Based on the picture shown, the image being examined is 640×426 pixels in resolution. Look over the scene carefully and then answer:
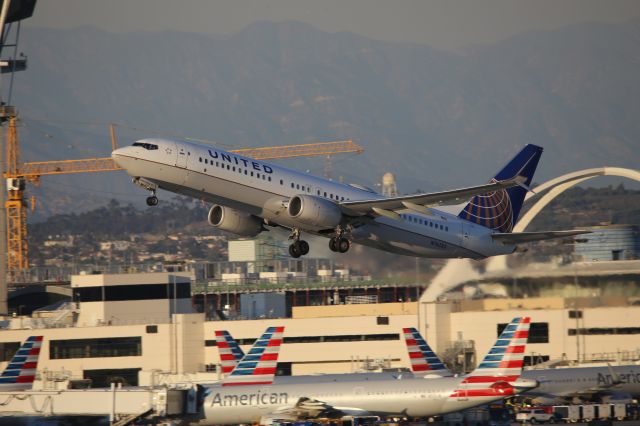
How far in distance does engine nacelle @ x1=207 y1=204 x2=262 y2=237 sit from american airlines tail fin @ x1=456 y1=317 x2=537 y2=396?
43.1 feet

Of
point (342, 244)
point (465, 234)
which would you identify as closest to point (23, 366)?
point (342, 244)

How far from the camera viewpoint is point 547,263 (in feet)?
231

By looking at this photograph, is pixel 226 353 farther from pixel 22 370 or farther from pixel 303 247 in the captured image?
pixel 22 370

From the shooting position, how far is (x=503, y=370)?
5194cm

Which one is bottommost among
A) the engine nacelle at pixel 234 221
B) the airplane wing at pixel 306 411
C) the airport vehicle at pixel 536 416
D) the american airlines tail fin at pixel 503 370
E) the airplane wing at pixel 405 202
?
the airport vehicle at pixel 536 416

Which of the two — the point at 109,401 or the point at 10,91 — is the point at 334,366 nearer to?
the point at 109,401

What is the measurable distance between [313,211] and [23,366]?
16184 millimetres

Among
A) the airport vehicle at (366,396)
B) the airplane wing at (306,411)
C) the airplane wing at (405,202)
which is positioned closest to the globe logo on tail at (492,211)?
the airplane wing at (405,202)

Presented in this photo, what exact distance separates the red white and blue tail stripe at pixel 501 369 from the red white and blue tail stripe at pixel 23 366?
20.7m

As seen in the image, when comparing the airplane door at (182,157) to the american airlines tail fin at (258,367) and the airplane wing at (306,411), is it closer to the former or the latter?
the american airlines tail fin at (258,367)

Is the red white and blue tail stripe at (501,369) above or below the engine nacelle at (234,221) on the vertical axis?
below

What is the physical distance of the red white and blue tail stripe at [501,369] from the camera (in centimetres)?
5072

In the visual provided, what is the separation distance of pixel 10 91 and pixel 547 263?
7896 centimetres

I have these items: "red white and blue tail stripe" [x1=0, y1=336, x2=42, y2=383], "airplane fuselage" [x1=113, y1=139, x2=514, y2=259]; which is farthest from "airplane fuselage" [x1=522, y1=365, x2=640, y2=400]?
"red white and blue tail stripe" [x1=0, y1=336, x2=42, y2=383]
